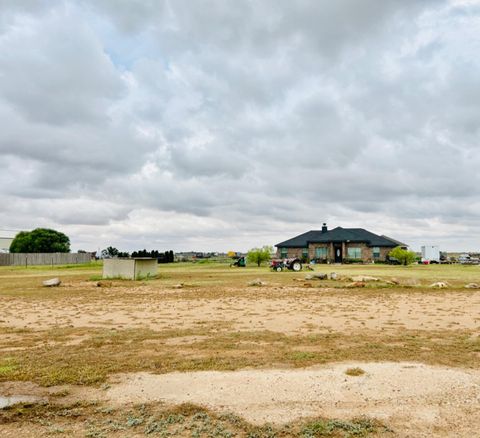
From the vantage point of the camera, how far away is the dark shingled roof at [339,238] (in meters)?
69.5

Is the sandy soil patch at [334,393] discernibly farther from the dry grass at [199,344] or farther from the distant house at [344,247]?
the distant house at [344,247]

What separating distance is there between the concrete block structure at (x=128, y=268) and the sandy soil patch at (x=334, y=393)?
24717mm

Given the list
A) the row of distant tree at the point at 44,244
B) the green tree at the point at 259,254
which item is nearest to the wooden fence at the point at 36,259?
the row of distant tree at the point at 44,244

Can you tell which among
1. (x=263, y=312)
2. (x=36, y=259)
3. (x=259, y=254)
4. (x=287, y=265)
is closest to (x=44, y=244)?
(x=36, y=259)

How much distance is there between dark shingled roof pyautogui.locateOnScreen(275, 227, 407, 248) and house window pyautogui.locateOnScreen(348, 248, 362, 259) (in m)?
1.48

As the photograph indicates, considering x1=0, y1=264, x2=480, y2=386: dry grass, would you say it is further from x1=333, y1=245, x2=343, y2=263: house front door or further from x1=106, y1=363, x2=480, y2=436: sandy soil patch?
x1=333, y1=245, x2=343, y2=263: house front door

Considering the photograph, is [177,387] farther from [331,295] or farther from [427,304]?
[331,295]

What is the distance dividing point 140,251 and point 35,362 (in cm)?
7767

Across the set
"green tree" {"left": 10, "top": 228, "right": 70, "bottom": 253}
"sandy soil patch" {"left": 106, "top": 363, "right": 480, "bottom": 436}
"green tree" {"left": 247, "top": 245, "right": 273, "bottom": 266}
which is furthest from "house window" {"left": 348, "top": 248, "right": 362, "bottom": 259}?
"sandy soil patch" {"left": 106, "top": 363, "right": 480, "bottom": 436}

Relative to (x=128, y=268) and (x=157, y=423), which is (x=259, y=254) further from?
(x=157, y=423)

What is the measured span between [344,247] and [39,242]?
62.0 m

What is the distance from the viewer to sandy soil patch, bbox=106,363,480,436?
479 centimetres

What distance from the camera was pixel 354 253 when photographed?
69.4 meters

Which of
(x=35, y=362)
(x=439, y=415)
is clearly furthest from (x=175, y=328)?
(x=439, y=415)
